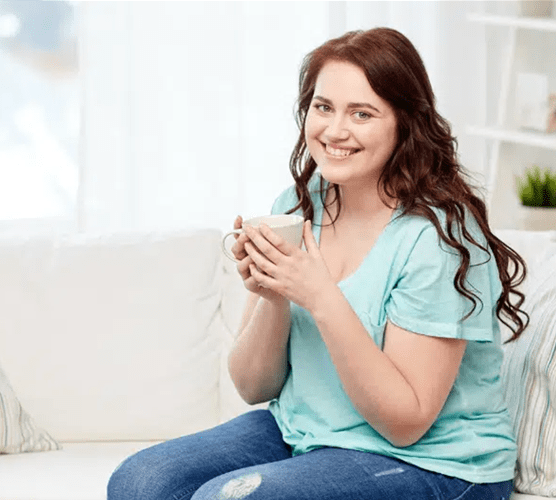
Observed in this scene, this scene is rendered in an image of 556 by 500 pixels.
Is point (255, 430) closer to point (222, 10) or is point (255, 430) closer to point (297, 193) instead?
point (297, 193)

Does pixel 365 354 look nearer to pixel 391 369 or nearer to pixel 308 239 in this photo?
pixel 391 369

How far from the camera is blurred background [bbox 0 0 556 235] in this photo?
3332 millimetres

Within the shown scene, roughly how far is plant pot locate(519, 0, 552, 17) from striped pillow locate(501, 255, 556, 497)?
5.30 feet

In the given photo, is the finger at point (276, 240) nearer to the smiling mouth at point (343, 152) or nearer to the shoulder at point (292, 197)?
the smiling mouth at point (343, 152)

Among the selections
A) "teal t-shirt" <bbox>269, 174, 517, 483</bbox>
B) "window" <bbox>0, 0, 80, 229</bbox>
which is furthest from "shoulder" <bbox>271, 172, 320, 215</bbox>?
"window" <bbox>0, 0, 80, 229</bbox>

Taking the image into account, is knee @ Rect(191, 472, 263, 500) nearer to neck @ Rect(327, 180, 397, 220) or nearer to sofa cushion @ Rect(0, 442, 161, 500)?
sofa cushion @ Rect(0, 442, 161, 500)

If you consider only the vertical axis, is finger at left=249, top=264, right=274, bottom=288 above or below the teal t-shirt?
above

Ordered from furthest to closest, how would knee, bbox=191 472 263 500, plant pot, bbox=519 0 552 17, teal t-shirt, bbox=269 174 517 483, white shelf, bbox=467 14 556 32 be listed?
plant pot, bbox=519 0 552 17
white shelf, bbox=467 14 556 32
teal t-shirt, bbox=269 174 517 483
knee, bbox=191 472 263 500

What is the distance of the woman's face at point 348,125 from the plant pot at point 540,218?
5.17ft

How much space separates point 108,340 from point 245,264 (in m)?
0.68

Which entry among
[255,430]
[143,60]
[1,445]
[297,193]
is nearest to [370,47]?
[297,193]

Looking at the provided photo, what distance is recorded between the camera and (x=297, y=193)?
6.61 feet

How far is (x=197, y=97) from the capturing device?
135 inches

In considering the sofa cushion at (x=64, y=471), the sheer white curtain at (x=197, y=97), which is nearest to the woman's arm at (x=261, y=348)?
the sofa cushion at (x=64, y=471)
